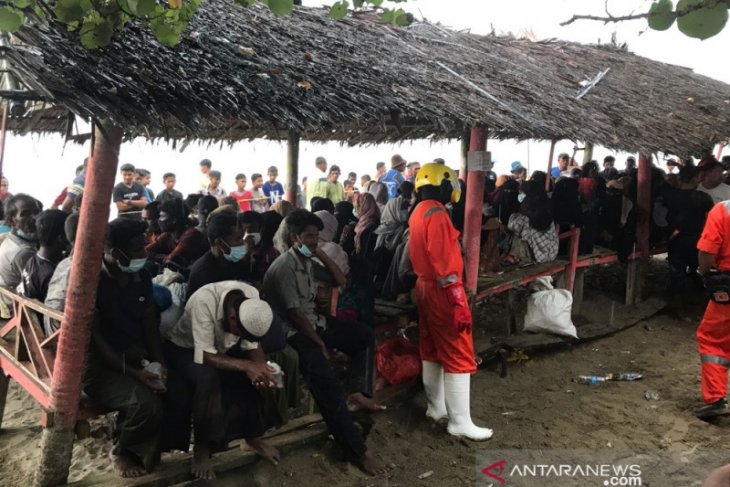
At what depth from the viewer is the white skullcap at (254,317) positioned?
3760mm

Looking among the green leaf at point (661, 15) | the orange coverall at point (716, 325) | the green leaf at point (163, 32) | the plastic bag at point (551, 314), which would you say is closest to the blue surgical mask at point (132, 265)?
the green leaf at point (163, 32)

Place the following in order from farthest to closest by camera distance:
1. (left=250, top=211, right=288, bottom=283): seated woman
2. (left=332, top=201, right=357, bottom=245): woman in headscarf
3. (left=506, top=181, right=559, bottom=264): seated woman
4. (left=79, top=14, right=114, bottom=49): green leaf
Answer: (left=332, top=201, right=357, bottom=245): woman in headscarf < (left=506, top=181, right=559, bottom=264): seated woman < (left=250, top=211, right=288, bottom=283): seated woman < (left=79, top=14, right=114, bottom=49): green leaf

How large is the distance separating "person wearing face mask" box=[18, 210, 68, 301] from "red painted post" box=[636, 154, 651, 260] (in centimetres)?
825

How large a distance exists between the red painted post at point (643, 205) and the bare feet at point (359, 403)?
20.5 feet

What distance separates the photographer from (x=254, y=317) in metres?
3.76

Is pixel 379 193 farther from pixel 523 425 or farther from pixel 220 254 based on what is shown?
pixel 220 254

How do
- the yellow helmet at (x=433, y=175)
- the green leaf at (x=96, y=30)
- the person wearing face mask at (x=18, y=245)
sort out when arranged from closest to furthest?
the green leaf at (x=96, y=30) < the person wearing face mask at (x=18, y=245) < the yellow helmet at (x=433, y=175)

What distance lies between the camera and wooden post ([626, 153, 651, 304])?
912 centimetres

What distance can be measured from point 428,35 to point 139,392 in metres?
6.50

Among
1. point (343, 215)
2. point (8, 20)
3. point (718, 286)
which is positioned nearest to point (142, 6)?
point (8, 20)

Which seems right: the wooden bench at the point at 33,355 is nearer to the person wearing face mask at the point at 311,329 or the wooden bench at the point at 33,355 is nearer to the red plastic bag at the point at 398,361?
the person wearing face mask at the point at 311,329

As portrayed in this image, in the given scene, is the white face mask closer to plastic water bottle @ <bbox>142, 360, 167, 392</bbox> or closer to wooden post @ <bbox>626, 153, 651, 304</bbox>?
plastic water bottle @ <bbox>142, 360, 167, 392</bbox>

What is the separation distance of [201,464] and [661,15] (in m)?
3.71

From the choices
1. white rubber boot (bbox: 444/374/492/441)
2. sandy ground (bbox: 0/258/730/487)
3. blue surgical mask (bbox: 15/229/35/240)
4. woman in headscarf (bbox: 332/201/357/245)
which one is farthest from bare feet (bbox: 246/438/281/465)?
woman in headscarf (bbox: 332/201/357/245)
